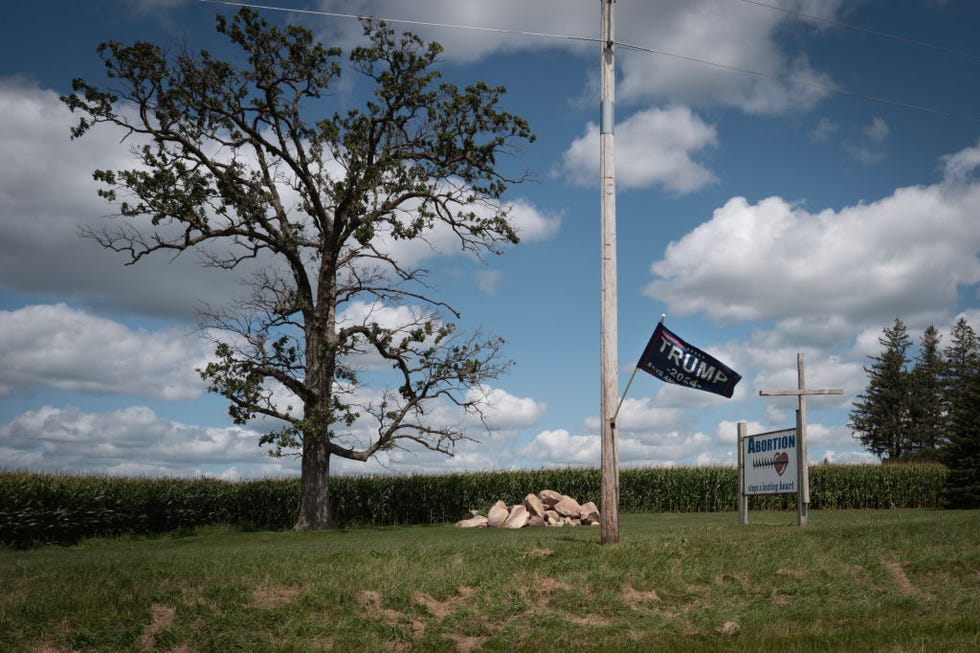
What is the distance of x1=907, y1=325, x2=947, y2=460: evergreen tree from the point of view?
6806cm

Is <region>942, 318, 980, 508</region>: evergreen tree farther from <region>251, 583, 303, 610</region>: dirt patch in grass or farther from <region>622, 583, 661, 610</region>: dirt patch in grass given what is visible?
<region>251, 583, 303, 610</region>: dirt patch in grass

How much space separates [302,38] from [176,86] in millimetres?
4589

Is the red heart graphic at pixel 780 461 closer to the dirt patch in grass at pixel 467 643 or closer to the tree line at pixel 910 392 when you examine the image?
the dirt patch in grass at pixel 467 643

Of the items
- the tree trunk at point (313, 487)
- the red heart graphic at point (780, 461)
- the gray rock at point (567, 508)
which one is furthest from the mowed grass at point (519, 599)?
the gray rock at point (567, 508)

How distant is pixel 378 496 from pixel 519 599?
22843 mm

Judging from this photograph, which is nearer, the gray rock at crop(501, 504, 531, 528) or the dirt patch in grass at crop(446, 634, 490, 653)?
the dirt patch in grass at crop(446, 634, 490, 653)

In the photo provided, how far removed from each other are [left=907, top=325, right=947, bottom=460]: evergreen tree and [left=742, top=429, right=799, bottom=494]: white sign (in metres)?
52.9

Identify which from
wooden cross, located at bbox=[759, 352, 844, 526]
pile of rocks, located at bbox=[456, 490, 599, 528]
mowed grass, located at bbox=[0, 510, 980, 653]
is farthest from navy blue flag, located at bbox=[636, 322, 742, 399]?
pile of rocks, located at bbox=[456, 490, 599, 528]

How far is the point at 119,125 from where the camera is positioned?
2795 cm

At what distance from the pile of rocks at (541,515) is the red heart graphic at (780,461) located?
25.6 ft

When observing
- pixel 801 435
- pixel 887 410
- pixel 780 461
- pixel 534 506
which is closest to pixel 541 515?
pixel 534 506

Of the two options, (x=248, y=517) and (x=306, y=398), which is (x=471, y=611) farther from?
(x=248, y=517)

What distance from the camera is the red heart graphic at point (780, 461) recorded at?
19.6m

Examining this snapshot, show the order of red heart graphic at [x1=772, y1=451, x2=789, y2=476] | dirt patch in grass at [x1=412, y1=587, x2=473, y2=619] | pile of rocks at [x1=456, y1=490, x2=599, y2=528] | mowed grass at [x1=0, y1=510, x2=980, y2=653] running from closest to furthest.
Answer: mowed grass at [x1=0, y1=510, x2=980, y2=653] → dirt patch in grass at [x1=412, y1=587, x2=473, y2=619] → red heart graphic at [x1=772, y1=451, x2=789, y2=476] → pile of rocks at [x1=456, y1=490, x2=599, y2=528]
